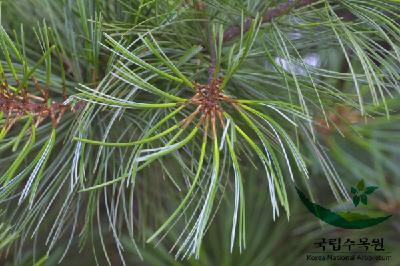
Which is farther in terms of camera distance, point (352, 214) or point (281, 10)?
point (352, 214)

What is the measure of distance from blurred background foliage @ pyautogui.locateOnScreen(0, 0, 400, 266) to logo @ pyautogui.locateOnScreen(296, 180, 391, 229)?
0.02 metres

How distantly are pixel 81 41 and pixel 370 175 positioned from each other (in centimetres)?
36

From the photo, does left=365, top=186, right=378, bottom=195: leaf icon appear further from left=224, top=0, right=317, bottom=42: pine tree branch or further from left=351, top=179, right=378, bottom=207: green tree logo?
left=224, top=0, right=317, bottom=42: pine tree branch

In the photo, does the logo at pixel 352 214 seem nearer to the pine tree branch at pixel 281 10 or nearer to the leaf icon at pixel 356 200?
the leaf icon at pixel 356 200

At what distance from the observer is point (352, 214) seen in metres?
0.69

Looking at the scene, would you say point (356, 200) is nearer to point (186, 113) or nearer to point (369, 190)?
point (369, 190)

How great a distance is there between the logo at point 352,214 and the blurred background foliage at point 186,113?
2cm

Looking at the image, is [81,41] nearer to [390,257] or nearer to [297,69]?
[297,69]

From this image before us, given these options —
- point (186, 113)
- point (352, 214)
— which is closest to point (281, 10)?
point (186, 113)

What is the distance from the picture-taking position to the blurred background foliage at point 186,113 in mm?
514

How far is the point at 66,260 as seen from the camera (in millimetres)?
880

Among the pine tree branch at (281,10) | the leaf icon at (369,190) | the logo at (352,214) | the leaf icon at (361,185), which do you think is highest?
the pine tree branch at (281,10)

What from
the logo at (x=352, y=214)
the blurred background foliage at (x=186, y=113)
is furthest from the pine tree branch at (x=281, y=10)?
the logo at (x=352, y=214)

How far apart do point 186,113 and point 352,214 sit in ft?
0.74
